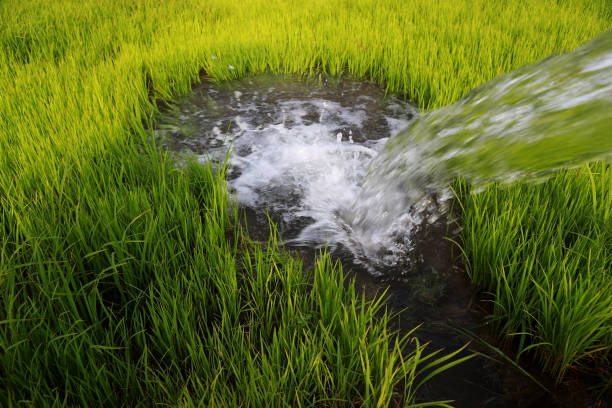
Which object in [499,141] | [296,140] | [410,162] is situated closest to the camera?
[499,141]

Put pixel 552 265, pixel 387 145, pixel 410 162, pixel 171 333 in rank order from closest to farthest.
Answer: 1. pixel 171 333
2. pixel 552 265
3. pixel 410 162
4. pixel 387 145

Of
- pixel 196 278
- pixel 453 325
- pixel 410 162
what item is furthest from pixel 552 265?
pixel 196 278

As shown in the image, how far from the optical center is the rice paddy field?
2.98 feet

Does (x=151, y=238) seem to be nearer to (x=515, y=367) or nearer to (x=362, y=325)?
(x=362, y=325)

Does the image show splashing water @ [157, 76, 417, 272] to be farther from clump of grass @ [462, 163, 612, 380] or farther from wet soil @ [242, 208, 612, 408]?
clump of grass @ [462, 163, 612, 380]

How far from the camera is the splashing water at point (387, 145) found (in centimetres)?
142

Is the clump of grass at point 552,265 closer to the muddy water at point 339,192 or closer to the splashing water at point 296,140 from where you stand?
the muddy water at point 339,192

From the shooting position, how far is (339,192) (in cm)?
215

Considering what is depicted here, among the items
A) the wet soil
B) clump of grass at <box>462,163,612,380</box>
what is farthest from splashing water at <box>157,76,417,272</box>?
clump of grass at <box>462,163,612,380</box>

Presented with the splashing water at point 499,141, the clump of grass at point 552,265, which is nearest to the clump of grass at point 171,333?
the clump of grass at point 552,265

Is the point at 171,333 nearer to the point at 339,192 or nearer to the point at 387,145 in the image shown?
the point at 339,192

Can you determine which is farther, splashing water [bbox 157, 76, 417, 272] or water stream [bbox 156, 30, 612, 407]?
splashing water [bbox 157, 76, 417, 272]

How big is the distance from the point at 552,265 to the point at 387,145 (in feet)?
4.73

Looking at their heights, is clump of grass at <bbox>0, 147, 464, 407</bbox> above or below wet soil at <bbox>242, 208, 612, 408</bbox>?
above
